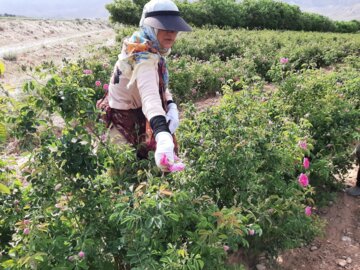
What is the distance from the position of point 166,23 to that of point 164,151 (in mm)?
714

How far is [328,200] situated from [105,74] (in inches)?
146

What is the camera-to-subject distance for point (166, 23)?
210cm

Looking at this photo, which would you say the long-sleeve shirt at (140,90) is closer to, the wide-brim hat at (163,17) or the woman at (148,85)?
the woman at (148,85)

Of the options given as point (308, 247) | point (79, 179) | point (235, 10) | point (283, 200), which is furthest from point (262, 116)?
point (235, 10)

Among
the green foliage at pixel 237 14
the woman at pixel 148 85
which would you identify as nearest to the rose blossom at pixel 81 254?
the woman at pixel 148 85

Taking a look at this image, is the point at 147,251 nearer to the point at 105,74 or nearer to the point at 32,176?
the point at 32,176

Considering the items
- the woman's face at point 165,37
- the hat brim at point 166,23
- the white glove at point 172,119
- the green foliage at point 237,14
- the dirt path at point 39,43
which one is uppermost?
the hat brim at point 166,23

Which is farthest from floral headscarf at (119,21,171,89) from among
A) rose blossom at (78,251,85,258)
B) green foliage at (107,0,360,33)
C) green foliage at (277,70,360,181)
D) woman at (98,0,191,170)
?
green foliage at (107,0,360,33)

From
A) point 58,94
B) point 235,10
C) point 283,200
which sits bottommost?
point 235,10

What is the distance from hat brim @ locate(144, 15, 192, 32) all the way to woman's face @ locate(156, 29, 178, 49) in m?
0.06

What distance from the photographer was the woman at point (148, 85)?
2.00 meters

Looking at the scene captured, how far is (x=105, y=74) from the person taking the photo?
5895 millimetres

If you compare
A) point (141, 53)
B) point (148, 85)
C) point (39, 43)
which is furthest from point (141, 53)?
point (39, 43)

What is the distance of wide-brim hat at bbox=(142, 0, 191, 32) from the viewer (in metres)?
2.10
